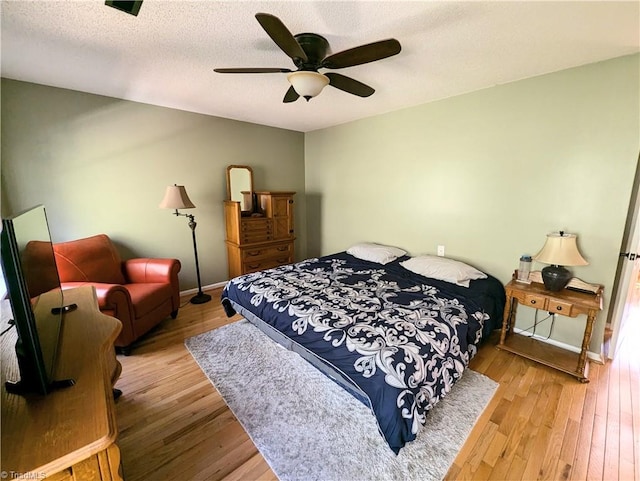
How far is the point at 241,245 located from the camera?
11.9 ft

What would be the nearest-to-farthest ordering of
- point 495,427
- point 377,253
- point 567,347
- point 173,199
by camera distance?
point 495,427
point 567,347
point 173,199
point 377,253

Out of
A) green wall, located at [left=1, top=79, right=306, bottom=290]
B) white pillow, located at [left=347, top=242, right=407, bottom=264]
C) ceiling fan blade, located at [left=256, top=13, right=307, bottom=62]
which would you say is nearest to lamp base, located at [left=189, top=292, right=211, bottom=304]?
green wall, located at [left=1, top=79, right=306, bottom=290]

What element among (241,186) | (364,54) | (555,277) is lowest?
(555,277)

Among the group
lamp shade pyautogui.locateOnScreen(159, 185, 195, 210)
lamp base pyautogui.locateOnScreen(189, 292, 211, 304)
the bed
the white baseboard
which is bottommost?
lamp base pyautogui.locateOnScreen(189, 292, 211, 304)

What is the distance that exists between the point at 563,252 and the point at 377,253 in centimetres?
168

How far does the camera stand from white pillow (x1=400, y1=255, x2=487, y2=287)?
259cm

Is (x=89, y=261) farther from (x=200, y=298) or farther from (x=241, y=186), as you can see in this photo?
(x=241, y=186)

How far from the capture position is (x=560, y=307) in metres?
2.07

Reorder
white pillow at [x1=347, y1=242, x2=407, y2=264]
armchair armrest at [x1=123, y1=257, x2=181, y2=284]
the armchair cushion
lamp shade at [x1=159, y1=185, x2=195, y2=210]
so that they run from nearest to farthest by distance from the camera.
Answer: the armchair cushion
armchair armrest at [x1=123, y1=257, x2=181, y2=284]
lamp shade at [x1=159, y1=185, x2=195, y2=210]
white pillow at [x1=347, y1=242, x2=407, y2=264]

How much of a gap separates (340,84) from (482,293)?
207cm

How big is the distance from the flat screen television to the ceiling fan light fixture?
1.44 m

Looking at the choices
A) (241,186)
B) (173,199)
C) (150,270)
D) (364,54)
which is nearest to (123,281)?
(150,270)

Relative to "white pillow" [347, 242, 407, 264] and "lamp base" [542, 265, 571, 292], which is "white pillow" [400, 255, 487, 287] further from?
"lamp base" [542, 265, 571, 292]

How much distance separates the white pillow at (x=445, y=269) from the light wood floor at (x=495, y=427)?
695 millimetres
